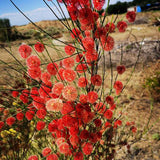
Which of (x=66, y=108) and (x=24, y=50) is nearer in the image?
(x=66, y=108)

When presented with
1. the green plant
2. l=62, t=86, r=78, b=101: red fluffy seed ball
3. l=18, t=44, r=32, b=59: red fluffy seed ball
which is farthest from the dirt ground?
l=62, t=86, r=78, b=101: red fluffy seed ball

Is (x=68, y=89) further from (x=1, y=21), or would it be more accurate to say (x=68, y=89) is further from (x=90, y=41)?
(x=1, y=21)

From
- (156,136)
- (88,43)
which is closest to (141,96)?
(156,136)

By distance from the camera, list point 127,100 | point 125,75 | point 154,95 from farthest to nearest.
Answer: point 125,75
point 127,100
point 154,95

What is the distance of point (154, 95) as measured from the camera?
1673 mm

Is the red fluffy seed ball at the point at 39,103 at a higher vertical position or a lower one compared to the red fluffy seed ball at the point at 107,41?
lower

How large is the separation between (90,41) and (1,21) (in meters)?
11.3

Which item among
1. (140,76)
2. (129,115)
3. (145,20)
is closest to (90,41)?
(129,115)

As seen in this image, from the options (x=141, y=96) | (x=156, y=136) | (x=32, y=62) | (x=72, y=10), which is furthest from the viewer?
(x=141, y=96)

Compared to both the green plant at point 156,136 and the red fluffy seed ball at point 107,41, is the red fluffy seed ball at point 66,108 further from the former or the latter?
the green plant at point 156,136

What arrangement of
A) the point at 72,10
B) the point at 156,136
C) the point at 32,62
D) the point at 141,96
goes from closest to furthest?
1. the point at 72,10
2. the point at 32,62
3. the point at 156,136
4. the point at 141,96

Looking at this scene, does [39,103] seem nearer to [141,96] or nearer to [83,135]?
[83,135]

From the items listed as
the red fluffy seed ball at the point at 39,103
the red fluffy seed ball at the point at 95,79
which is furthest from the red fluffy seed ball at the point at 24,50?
the red fluffy seed ball at the point at 95,79

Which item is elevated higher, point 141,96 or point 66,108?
point 66,108
